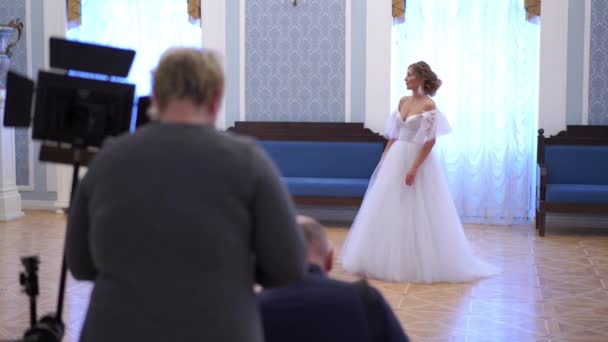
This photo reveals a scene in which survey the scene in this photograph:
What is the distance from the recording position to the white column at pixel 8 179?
888 cm

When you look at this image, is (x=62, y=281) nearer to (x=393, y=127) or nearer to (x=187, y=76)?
(x=187, y=76)

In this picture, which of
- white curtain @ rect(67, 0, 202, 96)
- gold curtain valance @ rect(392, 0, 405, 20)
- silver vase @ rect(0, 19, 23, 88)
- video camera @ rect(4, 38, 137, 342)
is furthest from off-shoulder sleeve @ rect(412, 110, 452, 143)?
silver vase @ rect(0, 19, 23, 88)

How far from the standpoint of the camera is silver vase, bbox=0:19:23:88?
8.93m

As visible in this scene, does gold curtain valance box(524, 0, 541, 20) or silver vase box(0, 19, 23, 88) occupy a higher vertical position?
gold curtain valance box(524, 0, 541, 20)

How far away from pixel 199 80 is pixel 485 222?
24.1 ft

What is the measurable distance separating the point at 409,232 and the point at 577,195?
2.68m

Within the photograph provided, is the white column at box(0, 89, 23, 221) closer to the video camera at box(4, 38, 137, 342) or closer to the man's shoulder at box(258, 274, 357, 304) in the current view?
the video camera at box(4, 38, 137, 342)

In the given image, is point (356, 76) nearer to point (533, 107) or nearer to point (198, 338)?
point (533, 107)

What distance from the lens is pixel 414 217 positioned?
5965 mm

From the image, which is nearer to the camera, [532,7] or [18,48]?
[532,7]

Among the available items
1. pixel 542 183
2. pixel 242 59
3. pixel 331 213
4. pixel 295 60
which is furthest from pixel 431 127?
pixel 242 59

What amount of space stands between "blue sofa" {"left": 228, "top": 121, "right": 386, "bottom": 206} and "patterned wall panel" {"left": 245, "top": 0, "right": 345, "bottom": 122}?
172 millimetres

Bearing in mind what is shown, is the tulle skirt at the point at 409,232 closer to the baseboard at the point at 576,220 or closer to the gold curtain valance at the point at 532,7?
the baseboard at the point at 576,220

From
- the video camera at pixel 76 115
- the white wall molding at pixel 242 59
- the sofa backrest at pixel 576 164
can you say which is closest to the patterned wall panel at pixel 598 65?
the sofa backrest at pixel 576 164
